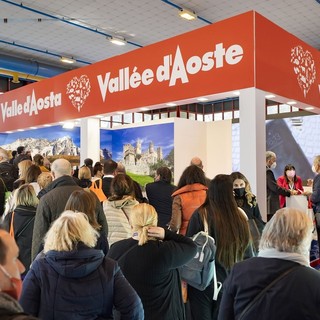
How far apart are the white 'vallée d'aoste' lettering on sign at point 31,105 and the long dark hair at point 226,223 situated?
588cm

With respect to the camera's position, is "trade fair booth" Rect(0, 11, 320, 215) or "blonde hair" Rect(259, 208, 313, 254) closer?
"blonde hair" Rect(259, 208, 313, 254)

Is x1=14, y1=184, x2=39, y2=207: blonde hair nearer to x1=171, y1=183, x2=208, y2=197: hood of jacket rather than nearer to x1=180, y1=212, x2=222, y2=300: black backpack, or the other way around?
x1=171, y1=183, x2=208, y2=197: hood of jacket

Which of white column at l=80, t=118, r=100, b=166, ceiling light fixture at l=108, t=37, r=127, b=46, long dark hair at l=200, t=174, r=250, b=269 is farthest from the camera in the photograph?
ceiling light fixture at l=108, t=37, r=127, b=46

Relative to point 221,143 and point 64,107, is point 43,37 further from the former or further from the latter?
point 221,143

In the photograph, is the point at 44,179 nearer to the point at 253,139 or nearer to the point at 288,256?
the point at 253,139

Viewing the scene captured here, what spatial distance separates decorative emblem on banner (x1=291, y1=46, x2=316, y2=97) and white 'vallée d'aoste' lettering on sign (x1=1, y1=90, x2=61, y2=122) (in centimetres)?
452

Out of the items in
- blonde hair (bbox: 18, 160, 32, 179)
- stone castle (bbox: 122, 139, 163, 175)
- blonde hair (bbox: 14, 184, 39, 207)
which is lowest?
blonde hair (bbox: 14, 184, 39, 207)

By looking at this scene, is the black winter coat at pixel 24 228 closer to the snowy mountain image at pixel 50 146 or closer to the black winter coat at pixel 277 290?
the black winter coat at pixel 277 290

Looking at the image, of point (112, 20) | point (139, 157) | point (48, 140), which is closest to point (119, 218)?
point (139, 157)

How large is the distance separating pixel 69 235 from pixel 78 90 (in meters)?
5.89

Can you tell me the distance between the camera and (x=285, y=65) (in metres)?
5.05

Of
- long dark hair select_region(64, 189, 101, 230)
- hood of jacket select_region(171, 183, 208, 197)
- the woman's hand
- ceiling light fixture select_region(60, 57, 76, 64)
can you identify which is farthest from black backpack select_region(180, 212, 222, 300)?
ceiling light fixture select_region(60, 57, 76, 64)

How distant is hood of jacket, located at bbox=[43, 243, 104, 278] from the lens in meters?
1.69

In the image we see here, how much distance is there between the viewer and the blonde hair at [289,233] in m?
1.60
